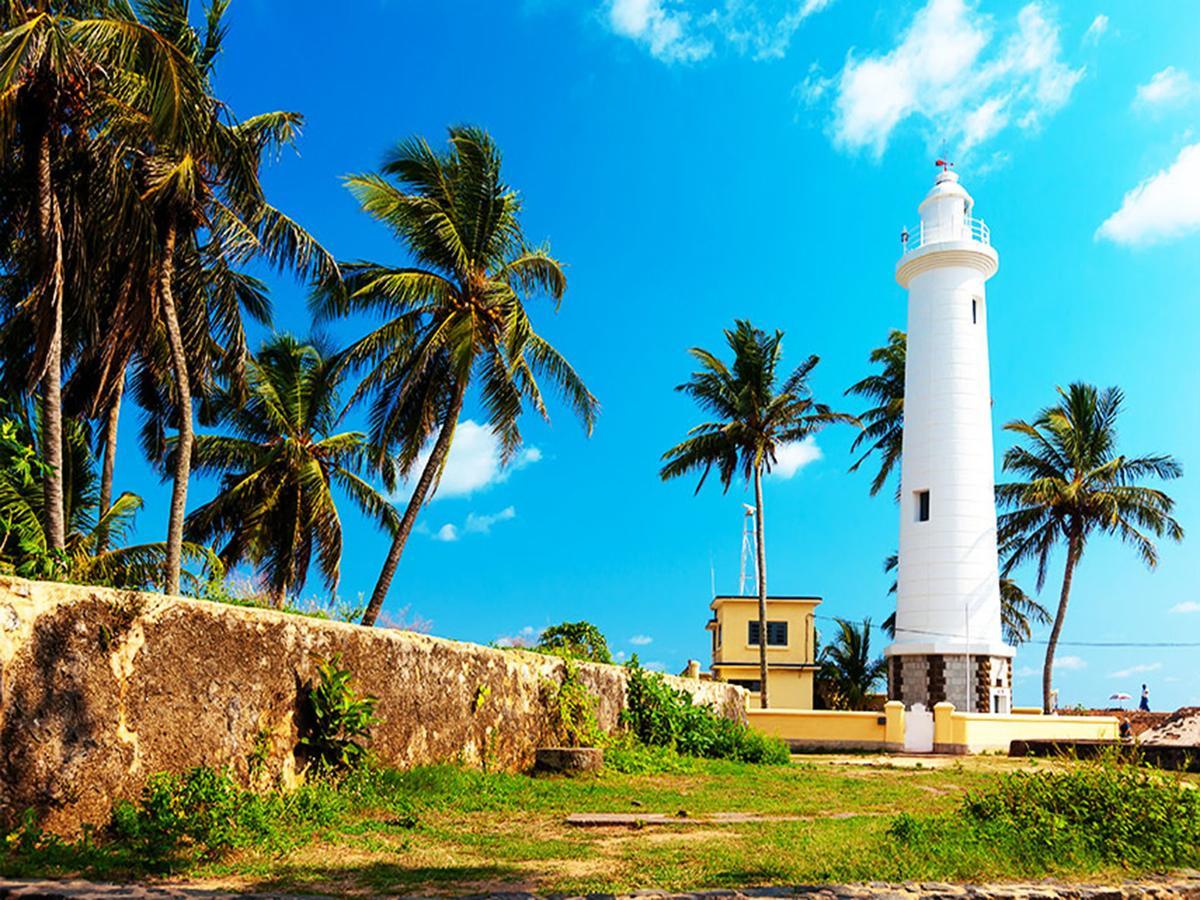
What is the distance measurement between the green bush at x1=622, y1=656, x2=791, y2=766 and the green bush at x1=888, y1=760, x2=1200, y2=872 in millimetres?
7772

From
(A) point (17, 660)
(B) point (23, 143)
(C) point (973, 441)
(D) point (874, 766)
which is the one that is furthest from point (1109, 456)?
(A) point (17, 660)

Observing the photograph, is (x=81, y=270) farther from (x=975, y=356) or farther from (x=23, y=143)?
(x=975, y=356)

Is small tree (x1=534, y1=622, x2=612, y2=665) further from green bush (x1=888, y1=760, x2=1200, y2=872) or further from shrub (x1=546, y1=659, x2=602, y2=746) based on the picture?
green bush (x1=888, y1=760, x2=1200, y2=872)

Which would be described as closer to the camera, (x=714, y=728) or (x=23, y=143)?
(x=23, y=143)

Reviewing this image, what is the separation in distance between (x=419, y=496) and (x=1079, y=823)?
12.7m

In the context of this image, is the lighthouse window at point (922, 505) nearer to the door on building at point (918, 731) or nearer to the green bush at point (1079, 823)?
the door on building at point (918, 731)

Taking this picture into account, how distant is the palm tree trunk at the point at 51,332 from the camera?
45.1ft

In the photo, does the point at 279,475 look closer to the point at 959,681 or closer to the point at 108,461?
the point at 108,461

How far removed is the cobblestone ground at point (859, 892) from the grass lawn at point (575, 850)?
258mm

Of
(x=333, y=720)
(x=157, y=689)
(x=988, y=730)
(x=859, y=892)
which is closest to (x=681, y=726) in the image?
(x=333, y=720)

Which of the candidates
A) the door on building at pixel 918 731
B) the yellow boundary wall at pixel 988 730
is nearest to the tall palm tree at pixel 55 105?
the door on building at pixel 918 731

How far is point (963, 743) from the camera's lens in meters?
24.3

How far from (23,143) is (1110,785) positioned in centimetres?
1452

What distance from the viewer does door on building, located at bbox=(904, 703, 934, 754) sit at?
24.9 metres
